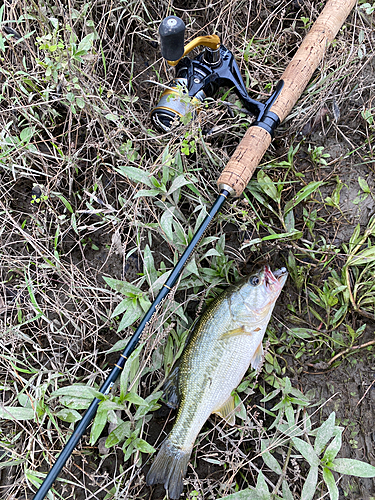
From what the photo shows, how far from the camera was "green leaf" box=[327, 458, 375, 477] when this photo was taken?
7.14ft

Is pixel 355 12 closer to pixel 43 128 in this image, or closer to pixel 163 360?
pixel 43 128

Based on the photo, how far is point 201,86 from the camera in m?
2.57

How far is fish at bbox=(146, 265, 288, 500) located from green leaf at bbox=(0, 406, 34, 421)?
894 millimetres

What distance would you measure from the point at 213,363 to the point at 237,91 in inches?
76.4

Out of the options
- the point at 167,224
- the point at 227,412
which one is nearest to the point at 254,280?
the point at 167,224

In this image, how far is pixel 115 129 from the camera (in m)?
2.86

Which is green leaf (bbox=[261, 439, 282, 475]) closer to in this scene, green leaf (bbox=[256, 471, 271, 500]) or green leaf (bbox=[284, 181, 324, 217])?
green leaf (bbox=[256, 471, 271, 500])

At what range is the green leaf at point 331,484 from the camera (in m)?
2.14

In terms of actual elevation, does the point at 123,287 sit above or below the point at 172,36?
below

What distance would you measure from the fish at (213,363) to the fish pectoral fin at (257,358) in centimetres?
4

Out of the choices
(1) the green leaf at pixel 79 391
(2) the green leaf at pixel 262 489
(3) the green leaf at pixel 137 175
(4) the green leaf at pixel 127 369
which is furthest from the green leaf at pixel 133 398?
(3) the green leaf at pixel 137 175

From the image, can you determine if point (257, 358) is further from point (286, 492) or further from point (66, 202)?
point (66, 202)

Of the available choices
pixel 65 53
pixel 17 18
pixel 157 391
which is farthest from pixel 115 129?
pixel 157 391

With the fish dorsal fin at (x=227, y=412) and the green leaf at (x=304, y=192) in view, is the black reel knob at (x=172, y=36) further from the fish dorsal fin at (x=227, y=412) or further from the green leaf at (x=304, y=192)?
the fish dorsal fin at (x=227, y=412)
